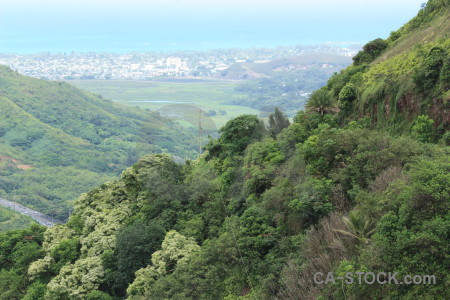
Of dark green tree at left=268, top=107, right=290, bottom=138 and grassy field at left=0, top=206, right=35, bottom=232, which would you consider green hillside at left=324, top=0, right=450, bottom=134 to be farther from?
grassy field at left=0, top=206, right=35, bottom=232

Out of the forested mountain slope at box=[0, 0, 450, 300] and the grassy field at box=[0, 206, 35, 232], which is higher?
the forested mountain slope at box=[0, 0, 450, 300]

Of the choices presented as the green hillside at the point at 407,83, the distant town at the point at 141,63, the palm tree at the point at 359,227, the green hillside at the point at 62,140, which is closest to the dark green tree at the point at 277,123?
the green hillside at the point at 407,83

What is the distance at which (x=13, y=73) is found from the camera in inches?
3878

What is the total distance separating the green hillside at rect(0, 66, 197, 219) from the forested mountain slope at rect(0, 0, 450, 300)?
22.9m

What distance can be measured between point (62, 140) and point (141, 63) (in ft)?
321

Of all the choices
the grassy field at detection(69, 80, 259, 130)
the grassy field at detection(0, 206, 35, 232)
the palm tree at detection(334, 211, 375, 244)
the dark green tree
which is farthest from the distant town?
the palm tree at detection(334, 211, 375, 244)

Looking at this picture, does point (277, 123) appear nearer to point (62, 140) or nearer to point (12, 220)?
point (12, 220)

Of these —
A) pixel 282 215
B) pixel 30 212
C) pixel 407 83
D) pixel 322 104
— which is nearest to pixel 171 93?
pixel 30 212

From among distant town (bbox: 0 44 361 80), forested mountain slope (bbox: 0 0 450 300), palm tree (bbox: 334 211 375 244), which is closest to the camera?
forested mountain slope (bbox: 0 0 450 300)

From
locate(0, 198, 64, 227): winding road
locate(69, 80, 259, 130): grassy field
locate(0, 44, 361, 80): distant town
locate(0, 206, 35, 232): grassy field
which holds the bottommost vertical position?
locate(0, 198, 64, 227): winding road

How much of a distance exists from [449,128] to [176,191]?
947 centimetres

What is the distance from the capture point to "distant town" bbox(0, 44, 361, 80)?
154 m

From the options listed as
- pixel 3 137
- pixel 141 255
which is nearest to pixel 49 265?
pixel 141 255

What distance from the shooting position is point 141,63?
176 metres
